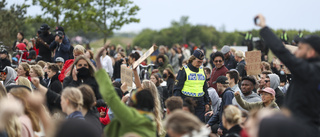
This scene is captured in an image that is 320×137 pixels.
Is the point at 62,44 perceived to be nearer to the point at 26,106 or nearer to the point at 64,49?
the point at 64,49

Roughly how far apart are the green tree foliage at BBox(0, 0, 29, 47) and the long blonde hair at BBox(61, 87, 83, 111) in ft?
76.2

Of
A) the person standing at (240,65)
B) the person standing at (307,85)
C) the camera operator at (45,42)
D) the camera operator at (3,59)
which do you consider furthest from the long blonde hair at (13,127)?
the camera operator at (3,59)

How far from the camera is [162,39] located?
205 feet

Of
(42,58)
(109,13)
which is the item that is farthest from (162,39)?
(42,58)

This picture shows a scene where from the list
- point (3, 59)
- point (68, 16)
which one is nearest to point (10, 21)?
point (68, 16)

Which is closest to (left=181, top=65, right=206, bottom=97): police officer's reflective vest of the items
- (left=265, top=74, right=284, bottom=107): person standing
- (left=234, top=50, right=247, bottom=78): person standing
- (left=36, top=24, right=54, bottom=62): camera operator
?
(left=265, top=74, right=284, bottom=107): person standing

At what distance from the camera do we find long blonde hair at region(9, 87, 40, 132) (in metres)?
5.04

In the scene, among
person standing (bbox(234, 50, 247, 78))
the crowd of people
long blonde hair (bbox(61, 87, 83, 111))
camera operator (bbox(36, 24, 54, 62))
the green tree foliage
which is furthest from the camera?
the green tree foliage

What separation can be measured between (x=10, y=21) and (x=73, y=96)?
25.7m

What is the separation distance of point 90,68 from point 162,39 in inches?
2189

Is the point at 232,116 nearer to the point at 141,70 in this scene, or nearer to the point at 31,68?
the point at 31,68

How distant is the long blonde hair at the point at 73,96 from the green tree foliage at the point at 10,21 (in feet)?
76.2

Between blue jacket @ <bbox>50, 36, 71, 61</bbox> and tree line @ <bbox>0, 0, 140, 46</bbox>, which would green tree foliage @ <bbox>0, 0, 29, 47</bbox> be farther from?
blue jacket @ <bbox>50, 36, 71, 61</bbox>

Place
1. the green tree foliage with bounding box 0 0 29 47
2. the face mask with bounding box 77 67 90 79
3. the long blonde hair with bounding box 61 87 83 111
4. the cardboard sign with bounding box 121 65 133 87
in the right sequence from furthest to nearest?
1. the green tree foliage with bounding box 0 0 29 47
2. the cardboard sign with bounding box 121 65 133 87
3. the face mask with bounding box 77 67 90 79
4. the long blonde hair with bounding box 61 87 83 111
